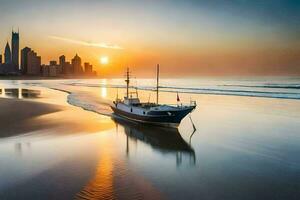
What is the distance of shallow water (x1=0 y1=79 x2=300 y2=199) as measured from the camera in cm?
1147

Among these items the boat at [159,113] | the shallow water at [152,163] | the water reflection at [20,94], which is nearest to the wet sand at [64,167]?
the shallow water at [152,163]

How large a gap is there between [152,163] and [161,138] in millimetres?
7313

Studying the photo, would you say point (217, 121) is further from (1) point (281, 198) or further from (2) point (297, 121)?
(1) point (281, 198)

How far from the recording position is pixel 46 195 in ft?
35.6

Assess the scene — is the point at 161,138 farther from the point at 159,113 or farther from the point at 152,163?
the point at 152,163

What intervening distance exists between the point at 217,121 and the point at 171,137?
8.13 meters

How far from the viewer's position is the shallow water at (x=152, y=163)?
11469 millimetres

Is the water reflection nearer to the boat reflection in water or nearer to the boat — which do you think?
the boat

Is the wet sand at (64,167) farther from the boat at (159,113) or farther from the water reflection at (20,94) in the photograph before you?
the water reflection at (20,94)

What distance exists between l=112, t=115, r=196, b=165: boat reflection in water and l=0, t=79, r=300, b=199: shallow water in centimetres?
7

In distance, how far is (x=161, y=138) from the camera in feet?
75.0

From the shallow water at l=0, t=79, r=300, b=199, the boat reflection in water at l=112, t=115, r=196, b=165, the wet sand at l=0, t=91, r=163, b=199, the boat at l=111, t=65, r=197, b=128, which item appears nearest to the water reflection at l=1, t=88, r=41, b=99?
Result: the boat at l=111, t=65, r=197, b=128

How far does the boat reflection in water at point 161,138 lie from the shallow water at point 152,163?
2.7 inches

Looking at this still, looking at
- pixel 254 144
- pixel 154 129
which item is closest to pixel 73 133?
pixel 154 129
